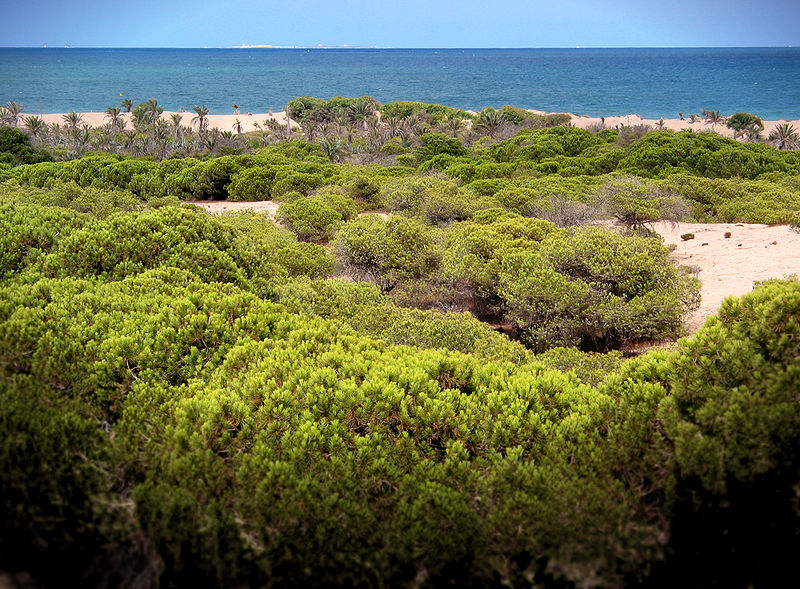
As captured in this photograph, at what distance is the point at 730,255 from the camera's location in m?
13.0

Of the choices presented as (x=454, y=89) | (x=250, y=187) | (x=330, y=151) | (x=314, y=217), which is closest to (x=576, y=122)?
(x=330, y=151)

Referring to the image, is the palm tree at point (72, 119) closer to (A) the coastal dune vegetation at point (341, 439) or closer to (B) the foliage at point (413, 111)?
(B) the foliage at point (413, 111)

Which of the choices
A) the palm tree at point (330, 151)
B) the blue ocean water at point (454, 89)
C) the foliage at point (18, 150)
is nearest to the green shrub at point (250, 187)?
the palm tree at point (330, 151)

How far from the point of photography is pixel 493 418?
13.6 ft

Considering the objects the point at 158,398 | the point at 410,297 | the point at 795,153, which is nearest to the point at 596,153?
the point at 795,153

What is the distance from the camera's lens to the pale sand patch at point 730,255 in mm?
10648

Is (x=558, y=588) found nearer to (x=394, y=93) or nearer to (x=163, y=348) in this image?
(x=163, y=348)

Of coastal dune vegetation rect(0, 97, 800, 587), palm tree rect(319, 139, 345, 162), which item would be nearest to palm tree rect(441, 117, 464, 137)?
palm tree rect(319, 139, 345, 162)

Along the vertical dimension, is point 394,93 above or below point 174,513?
above

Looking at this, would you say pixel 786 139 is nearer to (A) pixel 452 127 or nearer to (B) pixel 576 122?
(A) pixel 452 127

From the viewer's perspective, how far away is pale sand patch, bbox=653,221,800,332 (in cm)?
1065

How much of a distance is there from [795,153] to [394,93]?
316ft

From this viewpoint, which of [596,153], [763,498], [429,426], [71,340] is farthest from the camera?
[596,153]

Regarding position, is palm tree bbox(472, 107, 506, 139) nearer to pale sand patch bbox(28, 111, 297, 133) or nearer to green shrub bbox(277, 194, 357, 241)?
pale sand patch bbox(28, 111, 297, 133)
